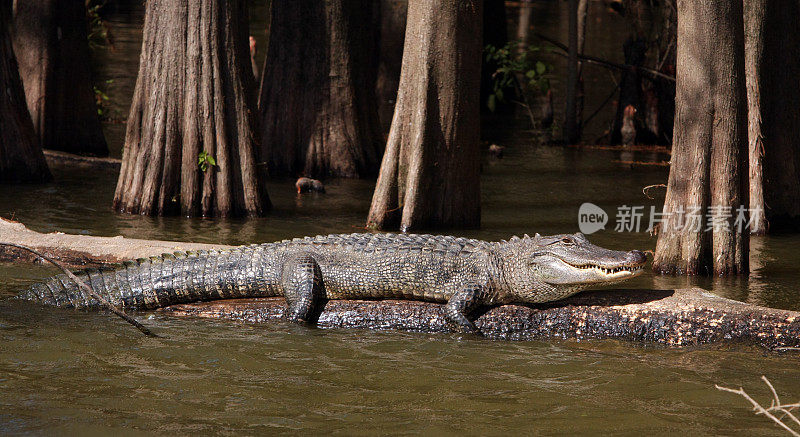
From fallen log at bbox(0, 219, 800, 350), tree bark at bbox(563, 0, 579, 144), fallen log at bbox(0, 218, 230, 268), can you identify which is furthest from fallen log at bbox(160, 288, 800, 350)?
tree bark at bbox(563, 0, 579, 144)

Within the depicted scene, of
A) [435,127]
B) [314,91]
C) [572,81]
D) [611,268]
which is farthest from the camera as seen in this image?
[572,81]

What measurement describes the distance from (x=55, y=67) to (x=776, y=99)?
941 centimetres

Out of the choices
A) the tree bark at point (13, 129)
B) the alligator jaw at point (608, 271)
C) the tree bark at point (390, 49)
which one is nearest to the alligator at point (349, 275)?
the alligator jaw at point (608, 271)

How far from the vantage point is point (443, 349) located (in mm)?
6355

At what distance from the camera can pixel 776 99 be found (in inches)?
395

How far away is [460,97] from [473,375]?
4492 mm

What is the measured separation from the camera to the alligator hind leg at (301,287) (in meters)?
6.74

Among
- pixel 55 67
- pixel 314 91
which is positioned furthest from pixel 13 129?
pixel 314 91

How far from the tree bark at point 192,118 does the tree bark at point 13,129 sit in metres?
1.83

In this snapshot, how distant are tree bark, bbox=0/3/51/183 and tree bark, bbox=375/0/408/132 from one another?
5.72 metres

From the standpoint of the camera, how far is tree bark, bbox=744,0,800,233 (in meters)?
9.88

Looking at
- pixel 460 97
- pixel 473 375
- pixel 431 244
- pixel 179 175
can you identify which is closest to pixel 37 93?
pixel 179 175

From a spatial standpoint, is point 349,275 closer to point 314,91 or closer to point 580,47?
point 314,91

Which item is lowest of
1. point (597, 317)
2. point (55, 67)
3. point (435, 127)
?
point (597, 317)
